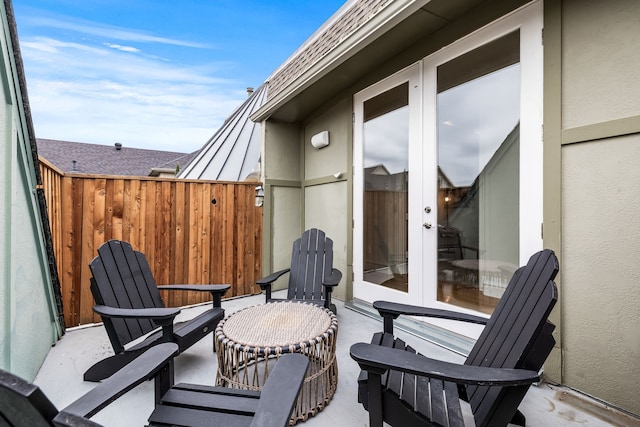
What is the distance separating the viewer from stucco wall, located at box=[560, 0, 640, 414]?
1.75m

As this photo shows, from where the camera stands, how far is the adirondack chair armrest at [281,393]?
2.95ft

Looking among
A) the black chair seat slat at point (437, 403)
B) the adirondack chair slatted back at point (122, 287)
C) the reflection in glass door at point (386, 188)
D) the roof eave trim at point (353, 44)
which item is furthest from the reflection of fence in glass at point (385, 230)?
the adirondack chair slatted back at point (122, 287)

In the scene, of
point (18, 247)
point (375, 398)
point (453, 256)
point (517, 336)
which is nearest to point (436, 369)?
point (375, 398)

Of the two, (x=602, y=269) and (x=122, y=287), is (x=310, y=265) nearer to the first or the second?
(x=122, y=287)

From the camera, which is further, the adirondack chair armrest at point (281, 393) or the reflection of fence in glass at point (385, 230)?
the reflection of fence in glass at point (385, 230)

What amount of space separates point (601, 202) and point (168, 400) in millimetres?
2693

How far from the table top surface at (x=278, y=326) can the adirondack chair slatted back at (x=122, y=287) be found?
31.6 inches

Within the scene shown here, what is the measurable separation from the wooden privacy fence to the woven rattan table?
2093 mm

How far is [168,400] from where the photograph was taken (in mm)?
1329

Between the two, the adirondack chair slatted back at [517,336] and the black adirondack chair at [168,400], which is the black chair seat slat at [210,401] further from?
the adirondack chair slatted back at [517,336]

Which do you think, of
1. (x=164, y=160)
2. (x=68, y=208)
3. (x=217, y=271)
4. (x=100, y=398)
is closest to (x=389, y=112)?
(x=217, y=271)

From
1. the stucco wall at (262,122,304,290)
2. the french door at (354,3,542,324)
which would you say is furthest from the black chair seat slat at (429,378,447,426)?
the stucco wall at (262,122,304,290)

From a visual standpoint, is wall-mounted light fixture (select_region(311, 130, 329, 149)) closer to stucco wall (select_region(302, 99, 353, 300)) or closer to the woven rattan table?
stucco wall (select_region(302, 99, 353, 300))

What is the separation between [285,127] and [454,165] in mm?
2900
